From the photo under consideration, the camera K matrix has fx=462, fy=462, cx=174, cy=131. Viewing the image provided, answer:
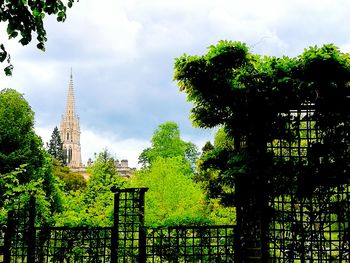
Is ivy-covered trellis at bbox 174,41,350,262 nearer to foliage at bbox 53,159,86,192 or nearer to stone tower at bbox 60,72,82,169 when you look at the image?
foliage at bbox 53,159,86,192

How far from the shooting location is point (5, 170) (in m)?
20.6

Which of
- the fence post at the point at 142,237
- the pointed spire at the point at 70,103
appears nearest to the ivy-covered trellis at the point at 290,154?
the fence post at the point at 142,237

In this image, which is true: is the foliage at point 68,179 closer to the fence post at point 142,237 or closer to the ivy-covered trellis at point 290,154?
the fence post at point 142,237

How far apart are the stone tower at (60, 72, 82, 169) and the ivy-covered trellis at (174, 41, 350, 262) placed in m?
80.7

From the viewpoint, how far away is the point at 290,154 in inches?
287

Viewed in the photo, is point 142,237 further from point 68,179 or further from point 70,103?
point 70,103

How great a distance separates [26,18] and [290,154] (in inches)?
199

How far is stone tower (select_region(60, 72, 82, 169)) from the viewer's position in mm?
86000

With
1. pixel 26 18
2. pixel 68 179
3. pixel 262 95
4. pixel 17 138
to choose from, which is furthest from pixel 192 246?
pixel 68 179

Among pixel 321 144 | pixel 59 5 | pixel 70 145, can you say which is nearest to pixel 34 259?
pixel 321 144

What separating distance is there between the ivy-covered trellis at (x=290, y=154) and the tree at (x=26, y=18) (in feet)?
14.7

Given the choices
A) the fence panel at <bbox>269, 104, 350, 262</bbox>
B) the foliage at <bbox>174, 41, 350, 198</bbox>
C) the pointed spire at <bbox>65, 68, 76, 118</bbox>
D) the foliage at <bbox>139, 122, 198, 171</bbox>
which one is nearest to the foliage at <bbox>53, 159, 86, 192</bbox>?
the foliage at <bbox>139, 122, 198, 171</bbox>

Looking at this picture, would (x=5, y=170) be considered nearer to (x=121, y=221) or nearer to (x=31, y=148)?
(x=31, y=148)

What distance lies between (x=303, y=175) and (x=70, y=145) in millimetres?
83017
